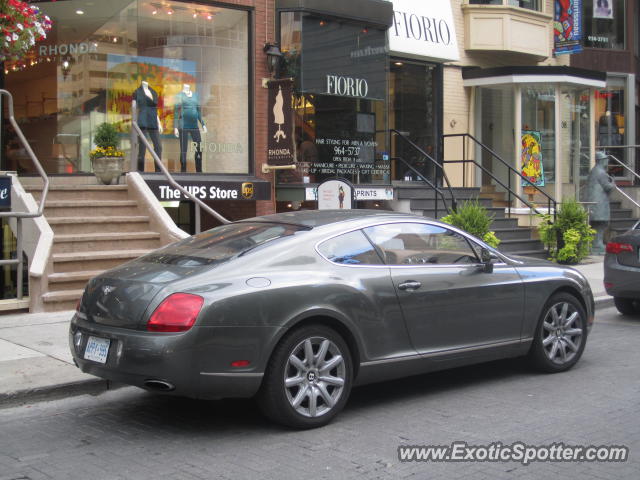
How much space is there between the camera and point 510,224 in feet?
55.7

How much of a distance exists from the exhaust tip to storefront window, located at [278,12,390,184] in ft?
32.1

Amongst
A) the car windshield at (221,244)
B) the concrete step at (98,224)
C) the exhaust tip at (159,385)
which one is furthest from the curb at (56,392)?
the concrete step at (98,224)

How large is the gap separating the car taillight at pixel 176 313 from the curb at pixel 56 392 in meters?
1.80

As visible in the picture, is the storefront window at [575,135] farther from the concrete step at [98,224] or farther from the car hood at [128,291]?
the car hood at [128,291]

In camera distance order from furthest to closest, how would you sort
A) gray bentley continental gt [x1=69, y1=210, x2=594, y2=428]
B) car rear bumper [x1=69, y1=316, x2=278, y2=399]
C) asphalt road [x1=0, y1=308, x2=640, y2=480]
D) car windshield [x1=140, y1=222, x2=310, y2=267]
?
car windshield [x1=140, y1=222, x2=310, y2=267]
gray bentley continental gt [x1=69, y1=210, x2=594, y2=428]
car rear bumper [x1=69, y1=316, x2=278, y2=399]
asphalt road [x1=0, y1=308, x2=640, y2=480]

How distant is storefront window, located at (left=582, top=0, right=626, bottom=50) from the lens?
896 inches

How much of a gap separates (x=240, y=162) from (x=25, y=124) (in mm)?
3774

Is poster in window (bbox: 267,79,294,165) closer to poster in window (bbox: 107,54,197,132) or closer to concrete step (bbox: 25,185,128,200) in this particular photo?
poster in window (bbox: 107,54,197,132)

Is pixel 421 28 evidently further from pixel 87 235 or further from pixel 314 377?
pixel 314 377

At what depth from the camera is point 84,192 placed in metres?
12.1

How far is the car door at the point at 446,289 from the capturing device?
643cm

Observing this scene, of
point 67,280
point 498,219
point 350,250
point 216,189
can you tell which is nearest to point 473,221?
point 498,219

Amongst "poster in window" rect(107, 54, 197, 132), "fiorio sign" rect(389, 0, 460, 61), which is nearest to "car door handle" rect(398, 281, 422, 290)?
"poster in window" rect(107, 54, 197, 132)
